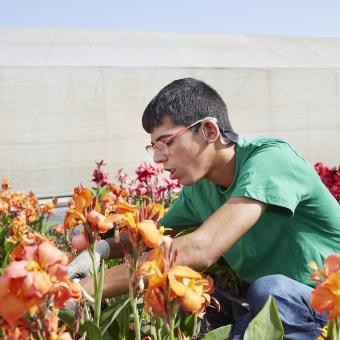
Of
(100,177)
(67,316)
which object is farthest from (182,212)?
(100,177)

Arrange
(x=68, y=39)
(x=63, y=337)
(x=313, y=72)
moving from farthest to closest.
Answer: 1. (x=313, y=72)
2. (x=68, y=39)
3. (x=63, y=337)

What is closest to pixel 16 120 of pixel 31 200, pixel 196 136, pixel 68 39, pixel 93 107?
pixel 93 107

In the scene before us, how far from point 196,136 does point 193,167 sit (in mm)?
100

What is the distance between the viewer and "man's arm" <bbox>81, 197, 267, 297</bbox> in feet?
4.74

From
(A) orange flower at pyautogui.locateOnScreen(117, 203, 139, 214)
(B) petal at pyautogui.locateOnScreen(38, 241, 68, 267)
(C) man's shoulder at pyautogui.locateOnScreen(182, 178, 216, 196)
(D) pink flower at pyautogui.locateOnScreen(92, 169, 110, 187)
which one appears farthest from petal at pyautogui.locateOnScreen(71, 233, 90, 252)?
(D) pink flower at pyautogui.locateOnScreen(92, 169, 110, 187)

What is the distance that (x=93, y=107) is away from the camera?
10164 millimetres

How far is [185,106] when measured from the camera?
1917 millimetres

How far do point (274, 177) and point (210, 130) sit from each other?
28 centimetres

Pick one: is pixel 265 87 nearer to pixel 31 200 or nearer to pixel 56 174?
pixel 56 174

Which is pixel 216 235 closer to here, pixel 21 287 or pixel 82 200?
pixel 82 200

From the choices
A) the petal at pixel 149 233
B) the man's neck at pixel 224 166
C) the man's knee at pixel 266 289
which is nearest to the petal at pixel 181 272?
the petal at pixel 149 233

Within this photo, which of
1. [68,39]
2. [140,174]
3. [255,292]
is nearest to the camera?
[255,292]

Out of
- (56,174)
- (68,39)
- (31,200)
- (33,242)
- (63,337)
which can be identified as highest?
(68,39)

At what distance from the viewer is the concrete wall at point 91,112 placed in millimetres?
9766
